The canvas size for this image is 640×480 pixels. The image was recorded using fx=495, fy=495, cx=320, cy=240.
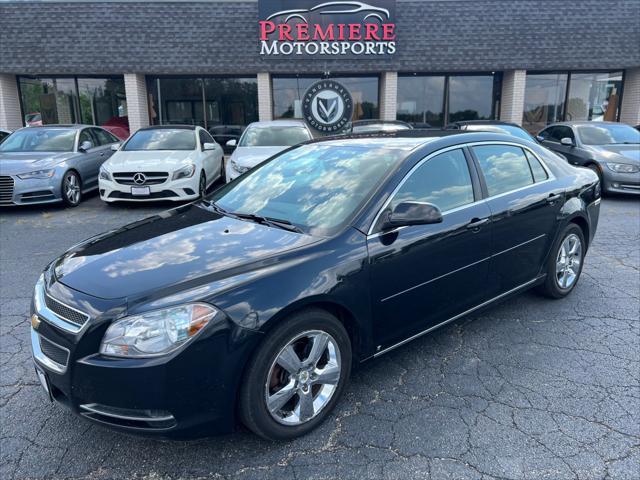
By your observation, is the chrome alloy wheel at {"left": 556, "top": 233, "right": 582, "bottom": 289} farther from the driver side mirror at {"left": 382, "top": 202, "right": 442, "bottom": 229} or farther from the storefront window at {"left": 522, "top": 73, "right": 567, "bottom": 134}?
the storefront window at {"left": 522, "top": 73, "right": 567, "bottom": 134}

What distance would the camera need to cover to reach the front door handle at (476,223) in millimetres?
3398

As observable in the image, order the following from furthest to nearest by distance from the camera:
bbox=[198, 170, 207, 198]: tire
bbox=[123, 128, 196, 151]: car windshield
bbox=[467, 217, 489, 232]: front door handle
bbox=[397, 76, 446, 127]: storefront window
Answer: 1. bbox=[397, 76, 446, 127]: storefront window
2. bbox=[123, 128, 196, 151]: car windshield
3. bbox=[198, 170, 207, 198]: tire
4. bbox=[467, 217, 489, 232]: front door handle

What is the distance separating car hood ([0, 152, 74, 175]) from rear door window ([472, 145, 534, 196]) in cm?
772

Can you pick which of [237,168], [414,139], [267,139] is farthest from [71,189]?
[414,139]

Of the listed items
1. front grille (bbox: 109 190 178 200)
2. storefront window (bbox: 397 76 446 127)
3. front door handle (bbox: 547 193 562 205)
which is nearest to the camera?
front door handle (bbox: 547 193 562 205)

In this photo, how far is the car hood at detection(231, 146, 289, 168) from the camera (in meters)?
8.73

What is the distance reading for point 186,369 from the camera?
2.24 metres

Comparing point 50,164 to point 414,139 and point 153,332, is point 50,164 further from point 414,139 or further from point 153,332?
point 153,332

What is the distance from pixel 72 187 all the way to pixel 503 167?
7.94 m

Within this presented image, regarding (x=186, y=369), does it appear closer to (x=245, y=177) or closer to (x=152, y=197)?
(x=245, y=177)

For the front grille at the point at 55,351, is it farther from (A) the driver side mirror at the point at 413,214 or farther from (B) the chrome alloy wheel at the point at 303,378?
(A) the driver side mirror at the point at 413,214

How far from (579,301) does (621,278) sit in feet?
3.11

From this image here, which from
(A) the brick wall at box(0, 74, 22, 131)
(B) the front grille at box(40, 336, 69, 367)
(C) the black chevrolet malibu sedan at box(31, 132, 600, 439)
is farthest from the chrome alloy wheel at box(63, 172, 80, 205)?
(A) the brick wall at box(0, 74, 22, 131)

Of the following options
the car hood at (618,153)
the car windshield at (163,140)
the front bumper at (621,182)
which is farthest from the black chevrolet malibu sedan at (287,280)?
the car hood at (618,153)
